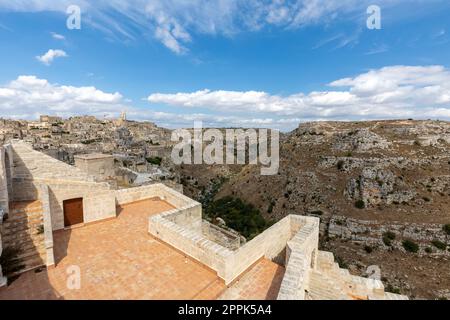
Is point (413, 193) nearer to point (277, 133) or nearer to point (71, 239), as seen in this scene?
point (71, 239)

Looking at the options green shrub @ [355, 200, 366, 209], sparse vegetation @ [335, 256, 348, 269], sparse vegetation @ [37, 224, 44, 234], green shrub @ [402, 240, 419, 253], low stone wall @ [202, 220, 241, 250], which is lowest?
sparse vegetation @ [335, 256, 348, 269]

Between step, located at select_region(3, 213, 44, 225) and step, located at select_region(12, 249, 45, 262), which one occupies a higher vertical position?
step, located at select_region(3, 213, 44, 225)

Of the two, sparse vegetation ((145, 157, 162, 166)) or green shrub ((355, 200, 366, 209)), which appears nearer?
green shrub ((355, 200, 366, 209))

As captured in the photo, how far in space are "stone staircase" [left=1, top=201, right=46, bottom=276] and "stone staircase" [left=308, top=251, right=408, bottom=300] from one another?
24.2ft

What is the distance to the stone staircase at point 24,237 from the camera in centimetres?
557

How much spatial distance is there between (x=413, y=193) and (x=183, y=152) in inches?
2095

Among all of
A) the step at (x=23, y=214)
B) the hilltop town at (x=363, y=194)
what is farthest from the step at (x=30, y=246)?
the hilltop town at (x=363, y=194)

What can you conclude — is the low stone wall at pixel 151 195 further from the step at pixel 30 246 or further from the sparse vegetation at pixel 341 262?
the sparse vegetation at pixel 341 262

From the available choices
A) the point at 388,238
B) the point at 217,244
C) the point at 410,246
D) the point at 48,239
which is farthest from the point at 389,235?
the point at 48,239

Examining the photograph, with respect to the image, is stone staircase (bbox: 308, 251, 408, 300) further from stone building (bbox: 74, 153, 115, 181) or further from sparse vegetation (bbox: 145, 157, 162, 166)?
sparse vegetation (bbox: 145, 157, 162, 166)

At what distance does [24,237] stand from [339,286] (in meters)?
9.45

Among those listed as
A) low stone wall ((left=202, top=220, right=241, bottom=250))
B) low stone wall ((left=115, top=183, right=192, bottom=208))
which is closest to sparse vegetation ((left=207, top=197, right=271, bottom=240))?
low stone wall ((left=202, top=220, right=241, bottom=250))

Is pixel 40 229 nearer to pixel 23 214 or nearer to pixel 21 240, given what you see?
pixel 21 240

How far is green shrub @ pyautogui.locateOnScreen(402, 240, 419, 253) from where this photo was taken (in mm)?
23978
